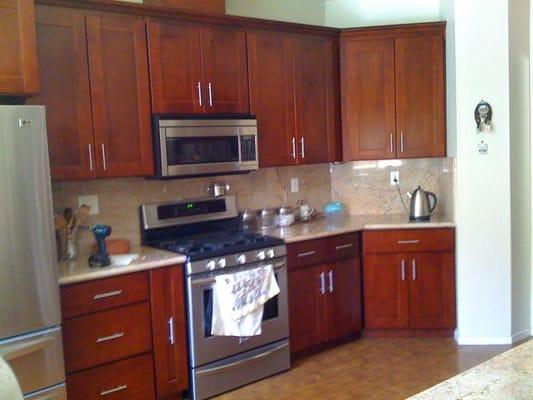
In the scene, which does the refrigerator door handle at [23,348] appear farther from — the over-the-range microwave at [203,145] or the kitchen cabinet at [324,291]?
the kitchen cabinet at [324,291]

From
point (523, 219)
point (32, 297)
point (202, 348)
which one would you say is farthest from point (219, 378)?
point (523, 219)

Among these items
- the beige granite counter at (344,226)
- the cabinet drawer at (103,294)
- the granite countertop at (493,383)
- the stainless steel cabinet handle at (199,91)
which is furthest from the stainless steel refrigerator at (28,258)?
the granite countertop at (493,383)

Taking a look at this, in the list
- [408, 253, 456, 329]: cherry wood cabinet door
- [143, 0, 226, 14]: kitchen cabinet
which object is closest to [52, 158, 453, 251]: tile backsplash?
[408, 253, 456, 329]: cherry wood cabinet door

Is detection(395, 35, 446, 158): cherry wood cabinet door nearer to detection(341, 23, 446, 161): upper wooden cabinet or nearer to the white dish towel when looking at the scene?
detection(341, 23, 446, 161): upper wooden cabinet

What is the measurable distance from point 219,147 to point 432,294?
1.92 metres

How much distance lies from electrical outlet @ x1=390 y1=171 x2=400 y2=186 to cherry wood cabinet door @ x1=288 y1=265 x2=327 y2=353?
1148mm

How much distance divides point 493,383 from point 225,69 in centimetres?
270

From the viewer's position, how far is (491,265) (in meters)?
3.85

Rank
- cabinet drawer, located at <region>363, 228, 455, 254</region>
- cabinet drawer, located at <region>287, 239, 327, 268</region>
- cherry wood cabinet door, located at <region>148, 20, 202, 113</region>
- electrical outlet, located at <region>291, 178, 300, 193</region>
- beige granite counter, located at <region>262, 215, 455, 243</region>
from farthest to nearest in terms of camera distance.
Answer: electrical outlet, located at <region>291, 178, 300, 193</region> → cabinet drawer, located at <region>363, 228, 455, 254</region> → beige granite counter, located at <region>262, 215, 455, 243</region> → cabinet drawer, located at <region>287, 239, 327, 268</region> → cherry wood cabinet door, located at <region>148, 20, 202, 113</region>

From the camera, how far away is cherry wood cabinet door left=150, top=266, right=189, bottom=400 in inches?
119

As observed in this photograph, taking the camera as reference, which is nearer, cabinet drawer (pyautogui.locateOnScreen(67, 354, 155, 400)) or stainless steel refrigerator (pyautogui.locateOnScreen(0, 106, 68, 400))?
stainless steel refrigerator (pyautogui.locateOnScreen(0, 106, 68, 400))

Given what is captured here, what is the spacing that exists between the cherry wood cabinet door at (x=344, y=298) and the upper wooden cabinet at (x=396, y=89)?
898mm

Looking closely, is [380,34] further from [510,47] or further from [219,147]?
[219,147]

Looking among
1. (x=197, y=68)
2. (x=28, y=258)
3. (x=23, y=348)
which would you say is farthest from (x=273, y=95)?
(x=23, y=348)
